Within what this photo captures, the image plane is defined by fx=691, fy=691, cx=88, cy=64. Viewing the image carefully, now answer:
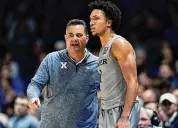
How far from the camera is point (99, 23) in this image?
6816mm

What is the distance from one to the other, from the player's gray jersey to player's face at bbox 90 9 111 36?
17cm

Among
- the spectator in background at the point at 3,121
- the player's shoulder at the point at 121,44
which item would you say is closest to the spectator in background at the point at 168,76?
the spectator in background at the point at 3,121

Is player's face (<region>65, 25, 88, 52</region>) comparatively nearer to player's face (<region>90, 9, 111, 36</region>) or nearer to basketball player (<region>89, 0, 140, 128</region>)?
basketball player (<region>89, 0, 140, 128</region>)

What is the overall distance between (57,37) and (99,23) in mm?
8129

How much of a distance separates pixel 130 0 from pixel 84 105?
7.83m

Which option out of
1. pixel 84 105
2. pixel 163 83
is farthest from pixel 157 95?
pixel 84 105

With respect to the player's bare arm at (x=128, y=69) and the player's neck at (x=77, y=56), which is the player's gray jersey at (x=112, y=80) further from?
the player's neck at (x=77, y=56)

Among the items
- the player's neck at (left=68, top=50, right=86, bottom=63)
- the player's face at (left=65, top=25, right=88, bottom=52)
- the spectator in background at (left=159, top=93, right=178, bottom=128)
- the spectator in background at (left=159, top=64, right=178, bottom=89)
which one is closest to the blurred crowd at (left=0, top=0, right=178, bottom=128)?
the spectator in background at (left=159, top=64, right=178, bottom=89)

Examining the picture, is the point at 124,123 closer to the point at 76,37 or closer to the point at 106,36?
the point at 106,36

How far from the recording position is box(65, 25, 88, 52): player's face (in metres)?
7.46

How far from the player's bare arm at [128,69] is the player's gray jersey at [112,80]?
0.12 m

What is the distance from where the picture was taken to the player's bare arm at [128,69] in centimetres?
648

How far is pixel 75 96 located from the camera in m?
7.47

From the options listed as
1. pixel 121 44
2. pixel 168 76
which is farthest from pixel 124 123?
pixel 168 76
